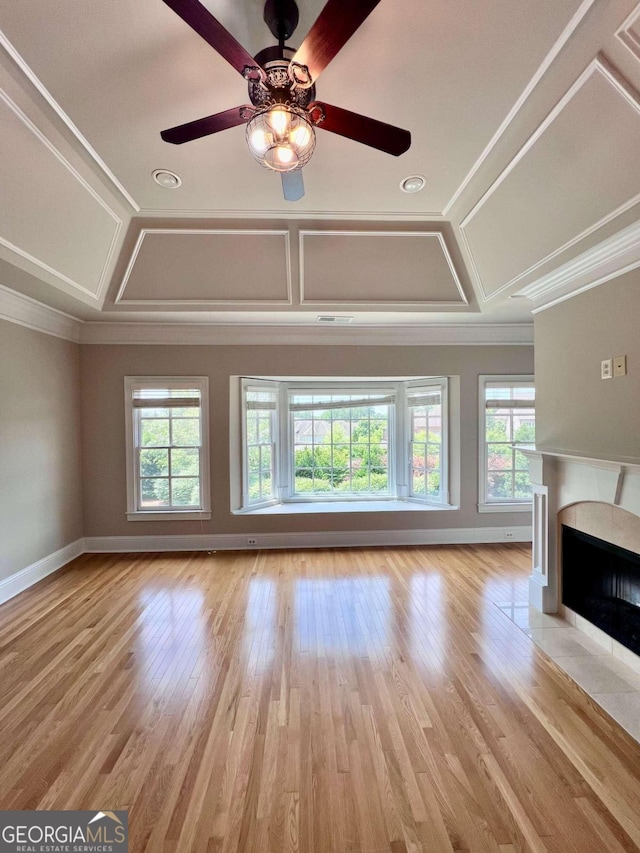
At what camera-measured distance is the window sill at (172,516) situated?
4.46 meters

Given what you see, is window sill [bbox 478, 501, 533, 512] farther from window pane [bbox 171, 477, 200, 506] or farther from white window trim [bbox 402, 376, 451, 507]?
window pane [bbox 171, 477, 200, 506]

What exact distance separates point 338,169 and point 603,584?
3.38 metres

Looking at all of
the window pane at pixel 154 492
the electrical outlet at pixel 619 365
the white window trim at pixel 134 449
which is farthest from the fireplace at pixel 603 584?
the window pane at pixel 154 492

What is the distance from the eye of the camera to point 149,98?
6.31 ft

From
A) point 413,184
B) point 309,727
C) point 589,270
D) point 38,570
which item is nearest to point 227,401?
point 38,570

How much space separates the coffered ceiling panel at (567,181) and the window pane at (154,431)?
3684 mm

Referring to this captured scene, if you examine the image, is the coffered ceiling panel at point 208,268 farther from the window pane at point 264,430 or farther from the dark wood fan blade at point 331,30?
the dark wood fan blade at point 331,30

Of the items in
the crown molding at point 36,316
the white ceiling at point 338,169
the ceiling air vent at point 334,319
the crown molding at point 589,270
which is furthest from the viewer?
the ceiling air vent at point 334,319

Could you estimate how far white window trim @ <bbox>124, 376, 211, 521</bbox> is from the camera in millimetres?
4445

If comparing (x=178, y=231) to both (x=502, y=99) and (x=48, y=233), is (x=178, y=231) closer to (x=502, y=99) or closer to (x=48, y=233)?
(x=48, y=233)

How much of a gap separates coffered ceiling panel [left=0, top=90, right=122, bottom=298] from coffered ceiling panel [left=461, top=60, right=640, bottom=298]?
269cm

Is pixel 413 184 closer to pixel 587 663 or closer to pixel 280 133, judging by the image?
pixel 280 133

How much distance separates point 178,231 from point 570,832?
13.5ft

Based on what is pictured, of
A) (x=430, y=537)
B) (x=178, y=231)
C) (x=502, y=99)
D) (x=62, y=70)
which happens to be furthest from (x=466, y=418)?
(x=62, y=70)
